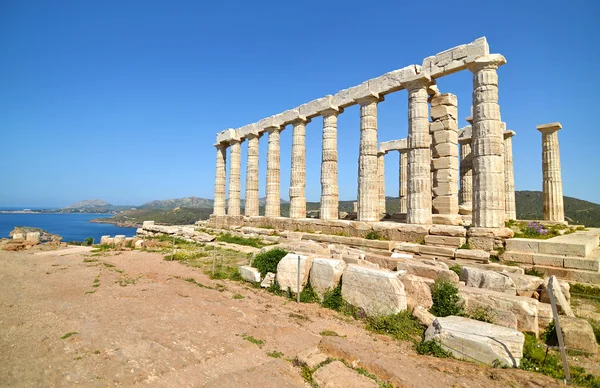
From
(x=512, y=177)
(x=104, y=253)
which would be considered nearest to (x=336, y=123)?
(x=512, y=177)

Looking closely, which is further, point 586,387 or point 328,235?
point 328,235

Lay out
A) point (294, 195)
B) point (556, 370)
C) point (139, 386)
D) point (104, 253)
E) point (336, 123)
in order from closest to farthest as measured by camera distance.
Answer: point (139, 386) → point (556, 370) → point (104, 253) → point (336, 123) → point (294, 195)

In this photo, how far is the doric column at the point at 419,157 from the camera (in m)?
14.9

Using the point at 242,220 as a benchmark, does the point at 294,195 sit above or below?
above

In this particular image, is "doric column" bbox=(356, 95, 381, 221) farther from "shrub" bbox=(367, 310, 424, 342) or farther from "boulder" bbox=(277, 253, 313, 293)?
"shrub" bbox=(367, 310, 424, 342)

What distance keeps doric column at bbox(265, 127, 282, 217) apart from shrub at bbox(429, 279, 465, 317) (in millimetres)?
17213

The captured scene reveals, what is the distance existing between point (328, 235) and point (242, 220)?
997 centimetres

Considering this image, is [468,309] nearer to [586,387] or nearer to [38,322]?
[586,387]

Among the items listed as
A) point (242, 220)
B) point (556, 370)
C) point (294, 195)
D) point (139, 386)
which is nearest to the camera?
point (139, 386)

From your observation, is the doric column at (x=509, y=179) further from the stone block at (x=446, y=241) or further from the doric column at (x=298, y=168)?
the doric column at (x=298, y=168)

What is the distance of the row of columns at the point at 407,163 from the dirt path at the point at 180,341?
30.2 ft

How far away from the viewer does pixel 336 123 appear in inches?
772

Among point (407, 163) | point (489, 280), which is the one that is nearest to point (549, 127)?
point (407, 163)

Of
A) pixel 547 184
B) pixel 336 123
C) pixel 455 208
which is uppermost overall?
pixel 336 123
